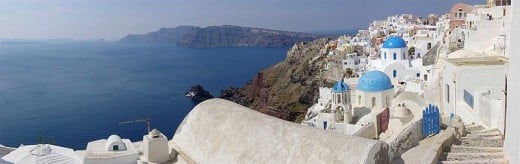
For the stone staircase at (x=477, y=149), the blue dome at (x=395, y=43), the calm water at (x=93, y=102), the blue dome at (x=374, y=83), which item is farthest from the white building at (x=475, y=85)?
the calm water at (x=93, y=102)

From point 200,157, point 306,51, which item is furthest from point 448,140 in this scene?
point 306,51

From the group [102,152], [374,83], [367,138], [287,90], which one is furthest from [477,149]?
[287,90]

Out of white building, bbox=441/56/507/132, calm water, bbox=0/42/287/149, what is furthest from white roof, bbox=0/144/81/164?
calm water, bbox=0/42/287/149

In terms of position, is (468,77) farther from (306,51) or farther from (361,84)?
(306,51)

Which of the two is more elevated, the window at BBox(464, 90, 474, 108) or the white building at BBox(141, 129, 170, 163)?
the window at BBox(464, 90, 474, 108)

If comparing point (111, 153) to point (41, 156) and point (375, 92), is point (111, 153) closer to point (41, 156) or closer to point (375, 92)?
point (41, 156)

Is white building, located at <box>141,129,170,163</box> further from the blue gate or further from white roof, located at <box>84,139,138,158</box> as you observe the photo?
the blue gate

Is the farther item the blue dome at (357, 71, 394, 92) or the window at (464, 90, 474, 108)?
the blue dome at (357, 71, 394, 92)

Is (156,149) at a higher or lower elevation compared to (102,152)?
lower
